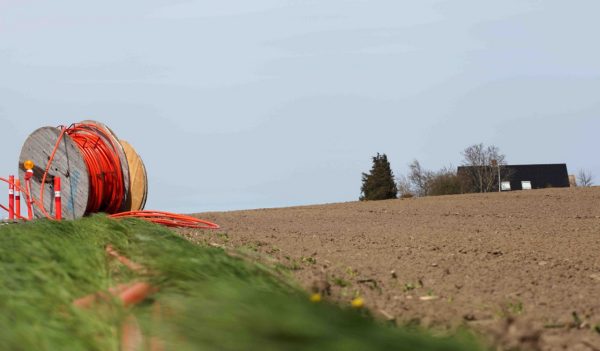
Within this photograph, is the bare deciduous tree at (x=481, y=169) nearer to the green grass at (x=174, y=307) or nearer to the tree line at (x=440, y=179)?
the tree line at (x=440, y=179)

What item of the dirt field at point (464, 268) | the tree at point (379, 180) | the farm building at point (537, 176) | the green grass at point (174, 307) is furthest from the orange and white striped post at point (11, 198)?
the farm building at point (537, 176)

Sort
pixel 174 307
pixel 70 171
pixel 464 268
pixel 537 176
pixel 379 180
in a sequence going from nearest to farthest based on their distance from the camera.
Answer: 1. pixel 174 307
2. pixel 464 268
3. pixel 70 171
4. pixel 379 180
5. pixel 537 176

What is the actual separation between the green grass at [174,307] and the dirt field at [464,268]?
666mm

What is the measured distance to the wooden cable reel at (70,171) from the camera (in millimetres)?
14625

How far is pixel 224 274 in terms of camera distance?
4035 millimetres

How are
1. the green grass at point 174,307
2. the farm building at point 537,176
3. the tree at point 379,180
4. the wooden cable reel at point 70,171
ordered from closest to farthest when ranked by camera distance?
the green grass at point 174,307
the wooden cable reel at point 70,171
the tree at point 379,180
the farm building at point 537,176

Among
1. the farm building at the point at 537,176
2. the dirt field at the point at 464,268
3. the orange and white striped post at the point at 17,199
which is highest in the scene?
the farm building at the point at 537,176

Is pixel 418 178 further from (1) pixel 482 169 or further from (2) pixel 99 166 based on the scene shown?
(2) pixel 99 166

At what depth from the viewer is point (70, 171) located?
1477cm

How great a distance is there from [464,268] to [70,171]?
10.1 m

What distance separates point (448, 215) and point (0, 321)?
37.2 feet

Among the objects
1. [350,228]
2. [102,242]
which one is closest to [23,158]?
[350,228]

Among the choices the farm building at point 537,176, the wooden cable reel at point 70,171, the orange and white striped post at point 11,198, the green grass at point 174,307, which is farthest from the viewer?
the farm building at point 537,176

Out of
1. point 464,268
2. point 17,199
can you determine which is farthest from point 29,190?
point 464,268
